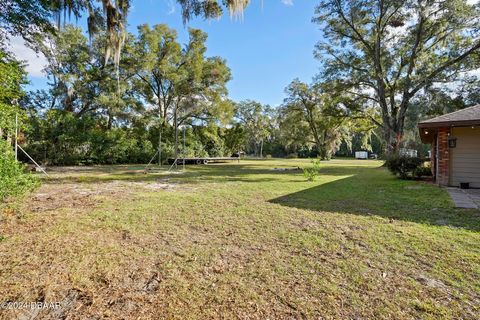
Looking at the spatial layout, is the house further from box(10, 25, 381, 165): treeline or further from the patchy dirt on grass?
box(10, 25, 381, 165): treeline

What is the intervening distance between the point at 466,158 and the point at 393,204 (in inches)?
163

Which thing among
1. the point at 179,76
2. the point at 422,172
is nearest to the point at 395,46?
the point at 422,172

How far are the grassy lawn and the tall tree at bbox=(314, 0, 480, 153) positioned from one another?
41.5 feet

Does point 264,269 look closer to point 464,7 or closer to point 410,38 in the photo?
point 464,7

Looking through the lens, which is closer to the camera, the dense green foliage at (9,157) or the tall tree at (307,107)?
the dense green foliage at (9,157)

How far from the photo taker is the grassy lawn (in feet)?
6.05

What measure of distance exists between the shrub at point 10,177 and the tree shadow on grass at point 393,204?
4210 millimetres

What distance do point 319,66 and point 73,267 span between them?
1894cm

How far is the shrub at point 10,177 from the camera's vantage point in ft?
9.84

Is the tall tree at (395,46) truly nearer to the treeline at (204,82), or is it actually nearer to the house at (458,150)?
the treeline at (204,82)

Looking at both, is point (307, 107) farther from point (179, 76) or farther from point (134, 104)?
point (134, 104)

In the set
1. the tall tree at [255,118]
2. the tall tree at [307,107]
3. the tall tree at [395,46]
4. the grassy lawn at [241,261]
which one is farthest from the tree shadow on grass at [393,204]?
the tall tree at [255,118]

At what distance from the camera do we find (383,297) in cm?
193

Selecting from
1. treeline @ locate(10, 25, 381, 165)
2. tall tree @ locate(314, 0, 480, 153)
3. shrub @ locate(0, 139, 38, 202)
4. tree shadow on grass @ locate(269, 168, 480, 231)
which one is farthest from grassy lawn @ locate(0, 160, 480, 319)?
tall tree @ locate(314, 0, 480, 153)
